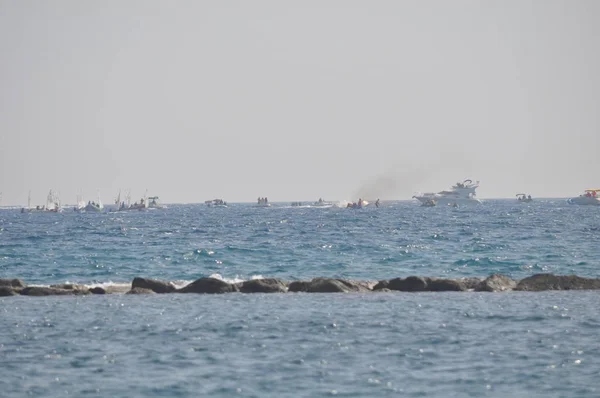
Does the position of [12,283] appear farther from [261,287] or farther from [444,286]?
[444,286]

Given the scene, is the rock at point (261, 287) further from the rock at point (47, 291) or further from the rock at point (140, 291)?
the rock at point (47, 291)

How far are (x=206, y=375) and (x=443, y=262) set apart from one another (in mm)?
38851

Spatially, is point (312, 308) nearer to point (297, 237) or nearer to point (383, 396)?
point (383, 396)

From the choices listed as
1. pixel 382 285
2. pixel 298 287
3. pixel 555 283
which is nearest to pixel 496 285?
pixel 555 283

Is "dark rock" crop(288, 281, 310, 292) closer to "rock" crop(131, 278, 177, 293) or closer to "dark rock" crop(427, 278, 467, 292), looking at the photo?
"rock" crop(131, 278, 177, 293)

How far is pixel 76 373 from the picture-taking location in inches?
1049

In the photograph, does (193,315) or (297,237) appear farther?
(297,237)

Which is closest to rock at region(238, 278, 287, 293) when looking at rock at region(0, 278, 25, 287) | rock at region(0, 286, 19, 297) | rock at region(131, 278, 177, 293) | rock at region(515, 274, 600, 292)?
rock at region(131, 278, 177, 293)

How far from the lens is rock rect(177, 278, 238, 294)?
147 feet

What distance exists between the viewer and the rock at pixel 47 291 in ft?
147

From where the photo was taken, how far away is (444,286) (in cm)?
4503

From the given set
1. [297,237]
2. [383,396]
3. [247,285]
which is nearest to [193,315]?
[247,285]

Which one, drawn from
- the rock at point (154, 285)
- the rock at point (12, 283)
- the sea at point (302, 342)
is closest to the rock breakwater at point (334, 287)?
the rock at point (154, 285)

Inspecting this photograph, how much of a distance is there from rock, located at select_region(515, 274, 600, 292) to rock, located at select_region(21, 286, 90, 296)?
19.0 m
